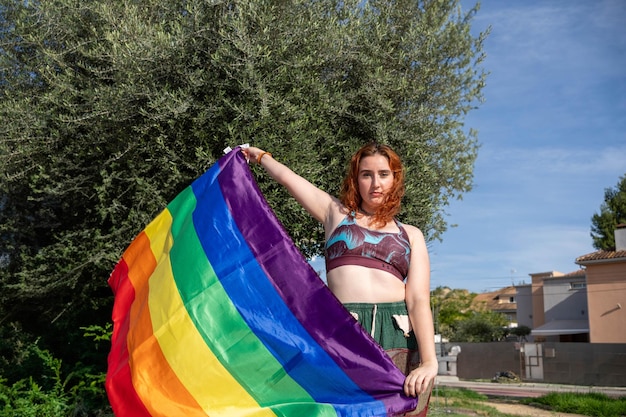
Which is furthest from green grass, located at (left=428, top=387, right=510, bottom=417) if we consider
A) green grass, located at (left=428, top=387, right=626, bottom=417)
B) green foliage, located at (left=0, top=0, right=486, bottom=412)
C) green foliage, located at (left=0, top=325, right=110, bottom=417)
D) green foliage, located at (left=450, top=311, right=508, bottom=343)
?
green foliage, located at (left=450, top=311, right=508, bottom=343)

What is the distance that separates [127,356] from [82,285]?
5368 mm

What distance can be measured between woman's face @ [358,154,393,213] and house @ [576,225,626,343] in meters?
36.8

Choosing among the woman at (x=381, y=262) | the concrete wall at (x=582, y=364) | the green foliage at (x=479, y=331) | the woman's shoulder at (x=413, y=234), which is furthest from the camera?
the green foliage at (x=479, y=331)

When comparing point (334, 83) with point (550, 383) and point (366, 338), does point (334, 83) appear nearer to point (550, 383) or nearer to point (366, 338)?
point (366, 338)

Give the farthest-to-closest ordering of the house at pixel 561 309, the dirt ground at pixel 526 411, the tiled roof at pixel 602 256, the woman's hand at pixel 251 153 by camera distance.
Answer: the house at pixel 561 309 < the tiled roof at pixel 602 256 < the dirt ground at pixel 526 411 < the woman's hand at pixel 251 153

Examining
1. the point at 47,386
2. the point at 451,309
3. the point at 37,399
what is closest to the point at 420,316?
the point at 37,399

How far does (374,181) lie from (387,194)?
0.09 metres

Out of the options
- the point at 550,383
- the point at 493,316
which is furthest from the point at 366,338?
the point at 493,316

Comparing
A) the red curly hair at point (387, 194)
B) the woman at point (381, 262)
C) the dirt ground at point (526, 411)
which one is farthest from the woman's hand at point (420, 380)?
the dirt ground at point (526, 411)

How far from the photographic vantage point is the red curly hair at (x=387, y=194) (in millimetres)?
3305

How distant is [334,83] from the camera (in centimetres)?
839

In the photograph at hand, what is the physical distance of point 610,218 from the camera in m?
47.3

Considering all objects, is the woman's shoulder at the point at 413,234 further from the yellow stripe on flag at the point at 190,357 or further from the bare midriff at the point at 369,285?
the yellow stripe on flag at the point at 190,357

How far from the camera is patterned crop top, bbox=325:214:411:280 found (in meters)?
3.15
